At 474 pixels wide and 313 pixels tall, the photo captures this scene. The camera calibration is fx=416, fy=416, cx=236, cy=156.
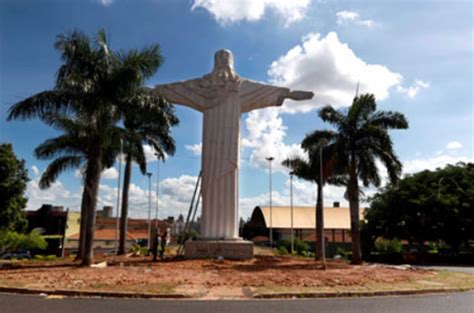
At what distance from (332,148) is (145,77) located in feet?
33.2

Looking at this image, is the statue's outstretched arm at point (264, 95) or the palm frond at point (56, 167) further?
the palm frond at point (56, 167)

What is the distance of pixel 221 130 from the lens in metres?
18.2

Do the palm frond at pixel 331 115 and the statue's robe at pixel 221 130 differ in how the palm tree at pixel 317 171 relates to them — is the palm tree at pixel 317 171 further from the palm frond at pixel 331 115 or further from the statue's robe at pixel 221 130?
the statue's robe at pixel 221 130

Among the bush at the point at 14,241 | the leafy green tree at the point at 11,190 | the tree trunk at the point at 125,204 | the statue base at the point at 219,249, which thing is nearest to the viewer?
the statue base at the point at 219,249

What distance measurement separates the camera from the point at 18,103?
15062 millimetres

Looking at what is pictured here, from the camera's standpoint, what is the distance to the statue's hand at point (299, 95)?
18500mm

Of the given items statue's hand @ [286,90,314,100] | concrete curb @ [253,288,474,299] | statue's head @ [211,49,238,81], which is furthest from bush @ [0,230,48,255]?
concrete curb @ [253,288,474,299]

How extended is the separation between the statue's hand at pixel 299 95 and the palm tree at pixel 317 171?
11.6ft

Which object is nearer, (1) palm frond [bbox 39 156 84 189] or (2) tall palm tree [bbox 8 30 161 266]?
(2) tall palm tree [bbox 8 30 161 266]

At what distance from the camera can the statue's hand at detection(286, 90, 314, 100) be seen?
18.5 m

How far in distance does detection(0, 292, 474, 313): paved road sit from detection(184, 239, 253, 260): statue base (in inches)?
315

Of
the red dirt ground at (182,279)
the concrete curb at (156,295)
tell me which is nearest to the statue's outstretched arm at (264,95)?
the red dirt ground at (182,279)

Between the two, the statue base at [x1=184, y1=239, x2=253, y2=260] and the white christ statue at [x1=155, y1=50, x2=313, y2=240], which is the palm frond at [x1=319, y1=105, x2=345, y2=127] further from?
the statue base at [x1=184, y1=239, x2=253, y2=260]

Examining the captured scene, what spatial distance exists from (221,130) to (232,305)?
1068 cm
